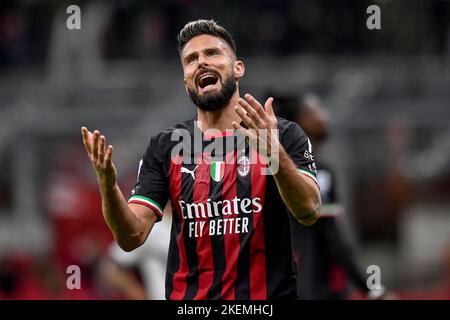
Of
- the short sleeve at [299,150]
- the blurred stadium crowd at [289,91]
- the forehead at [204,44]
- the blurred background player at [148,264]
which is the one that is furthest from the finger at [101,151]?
the blurred stadium crowd at [289,91]

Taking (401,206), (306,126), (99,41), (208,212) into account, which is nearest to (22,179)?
(99,41)

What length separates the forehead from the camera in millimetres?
4766

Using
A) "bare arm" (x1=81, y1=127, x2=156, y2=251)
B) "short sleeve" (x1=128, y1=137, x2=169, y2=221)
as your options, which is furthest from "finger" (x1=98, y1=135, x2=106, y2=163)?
"short sleeve" (x1=128, y1=137, x2=169, y2=221)

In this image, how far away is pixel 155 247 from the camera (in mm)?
7312

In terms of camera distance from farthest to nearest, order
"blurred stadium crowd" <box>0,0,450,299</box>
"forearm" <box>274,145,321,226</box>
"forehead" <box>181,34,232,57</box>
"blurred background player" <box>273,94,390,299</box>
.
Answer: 1. "blurred stadium crowd" <box>0,0,450,299</box>
2. "blurred background player" <box>273,94,390,299</box>
3. "forehead" <box>181,34,232,57</box>
4. "forearm" <box>274,145,321,226</box>

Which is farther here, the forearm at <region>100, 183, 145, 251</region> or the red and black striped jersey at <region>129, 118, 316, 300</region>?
the red and black striped jersey at <region>129, 118, 316, 300</region>

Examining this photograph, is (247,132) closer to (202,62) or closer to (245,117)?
(245,117)

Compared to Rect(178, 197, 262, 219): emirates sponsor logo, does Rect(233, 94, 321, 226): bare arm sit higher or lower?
higher

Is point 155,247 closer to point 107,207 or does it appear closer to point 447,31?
point 107,207

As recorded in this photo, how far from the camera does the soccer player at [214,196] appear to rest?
4551mm

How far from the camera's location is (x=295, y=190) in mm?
4270

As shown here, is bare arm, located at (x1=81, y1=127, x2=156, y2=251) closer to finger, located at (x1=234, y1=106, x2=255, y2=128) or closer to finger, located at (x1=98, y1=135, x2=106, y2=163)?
finger, located at (x1=98, y1=135, x2=106, y2=163)

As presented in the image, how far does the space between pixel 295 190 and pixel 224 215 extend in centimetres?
46

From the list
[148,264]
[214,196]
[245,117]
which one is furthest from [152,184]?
[148,264]
